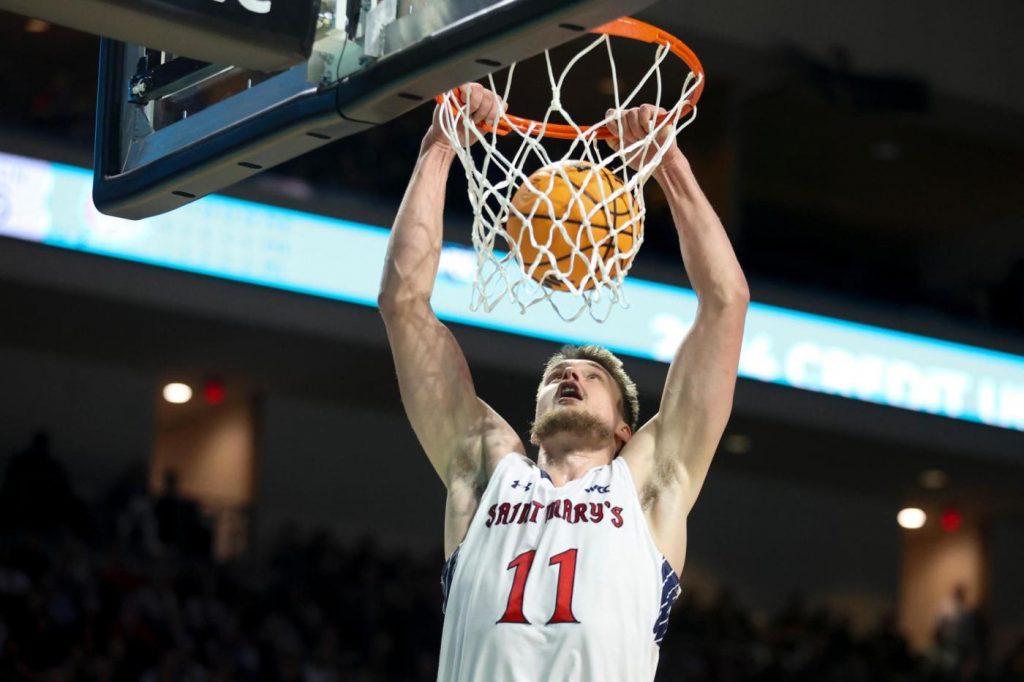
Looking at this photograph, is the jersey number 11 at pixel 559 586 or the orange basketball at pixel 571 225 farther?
the orange basketball at pixel 571 225

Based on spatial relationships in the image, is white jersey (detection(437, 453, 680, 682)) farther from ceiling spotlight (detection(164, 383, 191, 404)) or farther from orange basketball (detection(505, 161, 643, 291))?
ceiling spotlight (detection(164, 383, 191, 404))

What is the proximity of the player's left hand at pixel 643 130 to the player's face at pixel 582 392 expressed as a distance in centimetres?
66

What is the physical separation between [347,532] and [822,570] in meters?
6.30

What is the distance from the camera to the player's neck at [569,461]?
4.99 meters

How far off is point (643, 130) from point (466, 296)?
9.62 meters

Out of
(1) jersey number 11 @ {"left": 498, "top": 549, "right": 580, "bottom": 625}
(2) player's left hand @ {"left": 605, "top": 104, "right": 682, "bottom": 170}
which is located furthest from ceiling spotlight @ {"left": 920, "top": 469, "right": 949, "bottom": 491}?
(1) jersey number 11 @ {"left": 498, "top": 549, "right": 580, "bottom": 625}

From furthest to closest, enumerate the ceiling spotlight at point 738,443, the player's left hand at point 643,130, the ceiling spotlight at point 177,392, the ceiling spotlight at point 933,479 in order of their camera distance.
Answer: the ceiling spotlight at point 933,479 → the ceiling spotlight at point 177,392 → the ceiling spotlight at point 738,443 → the player's left hand at point 643,130

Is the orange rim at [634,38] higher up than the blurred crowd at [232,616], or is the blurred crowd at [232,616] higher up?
the orange rim at [634,38]

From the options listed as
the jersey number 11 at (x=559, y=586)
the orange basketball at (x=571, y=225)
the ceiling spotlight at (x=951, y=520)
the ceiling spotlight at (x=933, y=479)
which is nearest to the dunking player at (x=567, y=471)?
the jersey number 11 at (x=559, y=586)

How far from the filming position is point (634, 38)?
17.3ft

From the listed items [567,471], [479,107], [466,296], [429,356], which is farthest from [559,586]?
[466,296]

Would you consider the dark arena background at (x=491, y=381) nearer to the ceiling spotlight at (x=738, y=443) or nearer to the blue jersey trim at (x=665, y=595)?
the ceiling spotlight at (x=738, y=443)

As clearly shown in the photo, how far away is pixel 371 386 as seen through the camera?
1658 centimetres

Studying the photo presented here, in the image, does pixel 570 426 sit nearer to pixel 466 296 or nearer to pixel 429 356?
pixel 429 356
